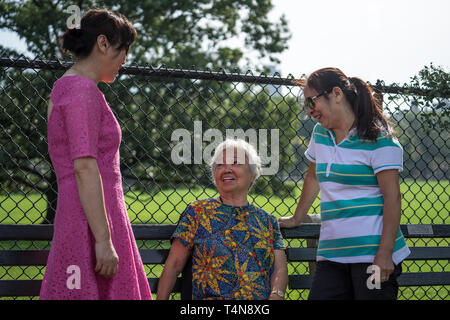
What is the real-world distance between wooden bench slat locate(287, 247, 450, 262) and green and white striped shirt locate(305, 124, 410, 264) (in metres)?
0.53

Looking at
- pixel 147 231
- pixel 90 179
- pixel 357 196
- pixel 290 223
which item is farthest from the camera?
pixel 290 223

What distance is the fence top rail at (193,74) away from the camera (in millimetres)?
3021

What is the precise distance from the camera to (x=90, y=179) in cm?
193

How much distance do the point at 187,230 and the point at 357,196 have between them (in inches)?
34.6

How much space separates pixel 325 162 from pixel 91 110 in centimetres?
125

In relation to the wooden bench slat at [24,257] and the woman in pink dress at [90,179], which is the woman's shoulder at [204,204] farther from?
the wooden bench slat at [24,257]

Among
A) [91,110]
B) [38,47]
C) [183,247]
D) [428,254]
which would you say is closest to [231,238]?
[183,247]

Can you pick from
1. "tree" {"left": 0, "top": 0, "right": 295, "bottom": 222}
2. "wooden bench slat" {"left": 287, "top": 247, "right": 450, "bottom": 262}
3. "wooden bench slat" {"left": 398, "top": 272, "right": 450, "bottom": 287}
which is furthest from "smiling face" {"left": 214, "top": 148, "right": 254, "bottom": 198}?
"tree" {"left": 0, "top": 0, "right": 295, "bottom": 222}

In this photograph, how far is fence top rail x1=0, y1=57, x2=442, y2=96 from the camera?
9.91 ft

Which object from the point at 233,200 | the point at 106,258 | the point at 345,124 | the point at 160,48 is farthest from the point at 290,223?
the point at 160,48

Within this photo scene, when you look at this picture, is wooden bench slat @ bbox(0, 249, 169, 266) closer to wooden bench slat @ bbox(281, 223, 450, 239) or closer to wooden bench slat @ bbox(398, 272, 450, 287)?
wooden bench slat @ bbox(281, 223, 450, 239)

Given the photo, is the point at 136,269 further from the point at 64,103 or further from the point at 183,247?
the point at 64,103

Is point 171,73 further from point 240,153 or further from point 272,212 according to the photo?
point 272,212

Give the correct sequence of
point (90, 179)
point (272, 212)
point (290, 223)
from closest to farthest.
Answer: point (90, 179)
point (290, 223)
point (272, 212)
